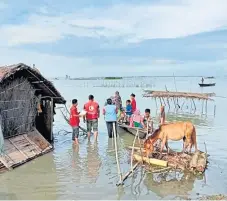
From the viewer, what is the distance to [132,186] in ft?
29.4

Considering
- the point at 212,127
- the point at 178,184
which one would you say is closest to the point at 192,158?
the point at 178,184

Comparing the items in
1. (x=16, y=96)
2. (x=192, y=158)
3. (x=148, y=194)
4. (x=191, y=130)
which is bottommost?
(x=148, y=194)

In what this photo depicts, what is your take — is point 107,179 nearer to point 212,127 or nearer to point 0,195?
point 0,195

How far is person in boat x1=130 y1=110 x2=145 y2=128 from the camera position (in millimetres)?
15710

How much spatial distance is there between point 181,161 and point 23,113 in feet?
19.6

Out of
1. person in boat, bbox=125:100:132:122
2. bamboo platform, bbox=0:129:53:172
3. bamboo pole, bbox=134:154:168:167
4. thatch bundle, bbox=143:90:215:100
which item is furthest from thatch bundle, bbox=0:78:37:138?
thatch bundle, bbox=143:90:215:100

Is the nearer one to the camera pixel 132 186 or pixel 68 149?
Answer: pixel 132 186

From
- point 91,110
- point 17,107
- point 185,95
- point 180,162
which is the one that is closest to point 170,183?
point 180,162

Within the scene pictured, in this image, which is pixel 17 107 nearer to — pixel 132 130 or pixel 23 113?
pixel 23 113

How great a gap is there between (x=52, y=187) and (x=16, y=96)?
4.41 meters

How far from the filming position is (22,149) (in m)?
11.6

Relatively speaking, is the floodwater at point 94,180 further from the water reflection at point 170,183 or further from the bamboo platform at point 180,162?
the bamboo platform at point 180,162

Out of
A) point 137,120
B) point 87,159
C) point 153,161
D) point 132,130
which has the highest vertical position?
point 137,120

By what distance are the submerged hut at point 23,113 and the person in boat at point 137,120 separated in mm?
3507
